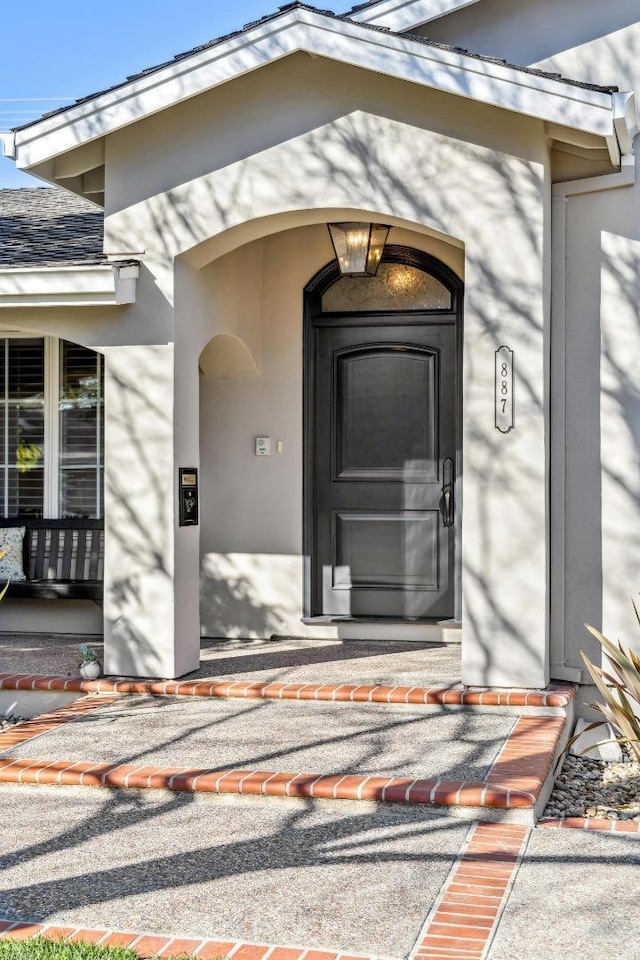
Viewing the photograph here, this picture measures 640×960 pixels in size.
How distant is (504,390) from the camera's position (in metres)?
6.71

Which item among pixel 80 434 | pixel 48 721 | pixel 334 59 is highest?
pixel 334 59

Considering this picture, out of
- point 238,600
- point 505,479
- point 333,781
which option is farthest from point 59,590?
point 333,781

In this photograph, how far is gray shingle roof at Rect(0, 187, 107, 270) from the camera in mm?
7832

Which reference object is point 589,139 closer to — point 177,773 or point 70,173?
point 70,173

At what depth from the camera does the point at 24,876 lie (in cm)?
426

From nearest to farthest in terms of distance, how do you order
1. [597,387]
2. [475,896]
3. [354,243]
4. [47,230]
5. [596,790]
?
[475,896] < [596,790] < [597,387] < [354,243] < [47,230]

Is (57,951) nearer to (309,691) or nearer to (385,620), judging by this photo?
(309,691)

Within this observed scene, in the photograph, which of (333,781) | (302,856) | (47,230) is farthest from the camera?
(47,230)

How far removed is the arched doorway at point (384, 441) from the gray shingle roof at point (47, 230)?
1.86m

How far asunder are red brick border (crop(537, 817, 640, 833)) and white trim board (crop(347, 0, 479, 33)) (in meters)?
5.19

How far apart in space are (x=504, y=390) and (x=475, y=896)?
11.3 feet

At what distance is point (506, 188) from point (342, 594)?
356 centimetres

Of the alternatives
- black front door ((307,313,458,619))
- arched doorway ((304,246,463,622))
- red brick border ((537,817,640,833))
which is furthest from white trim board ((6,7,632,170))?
red brick border ((537,817,640,833))

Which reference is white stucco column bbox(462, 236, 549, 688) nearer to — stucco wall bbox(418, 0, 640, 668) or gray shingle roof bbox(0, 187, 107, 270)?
stucco wall bbox(418, 0, 640, 668)
